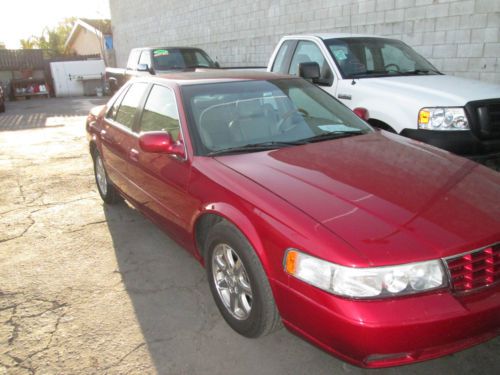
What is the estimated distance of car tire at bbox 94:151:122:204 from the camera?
5.14 metres

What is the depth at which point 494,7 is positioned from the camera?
6.71 metres

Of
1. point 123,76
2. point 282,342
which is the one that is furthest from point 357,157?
point 123,76

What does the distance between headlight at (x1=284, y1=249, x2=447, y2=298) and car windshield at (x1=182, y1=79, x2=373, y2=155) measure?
1.30 metres

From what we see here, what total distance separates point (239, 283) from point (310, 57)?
4.16m

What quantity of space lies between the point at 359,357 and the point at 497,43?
646 cm

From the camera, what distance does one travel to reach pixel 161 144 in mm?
3129

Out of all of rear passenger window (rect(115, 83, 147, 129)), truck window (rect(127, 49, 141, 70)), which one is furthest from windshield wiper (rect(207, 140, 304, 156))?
truck window (rect(127, 49, 141, 70))

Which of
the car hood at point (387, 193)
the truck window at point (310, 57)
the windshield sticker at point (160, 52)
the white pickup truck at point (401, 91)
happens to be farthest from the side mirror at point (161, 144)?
the windshield sticker at point (160, 52)

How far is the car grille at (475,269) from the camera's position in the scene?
6.91 feet

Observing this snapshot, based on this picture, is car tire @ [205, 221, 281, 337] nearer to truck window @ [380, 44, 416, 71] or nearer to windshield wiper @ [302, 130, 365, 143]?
windshield wiper @ [302, 130, 365, 143]

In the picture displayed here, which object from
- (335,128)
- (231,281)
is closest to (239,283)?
(231,281)

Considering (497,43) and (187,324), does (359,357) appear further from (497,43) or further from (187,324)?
(497,43)

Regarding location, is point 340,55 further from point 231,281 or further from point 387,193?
point 231,281

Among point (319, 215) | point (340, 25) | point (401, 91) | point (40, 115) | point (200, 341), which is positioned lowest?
point (40, 115)
